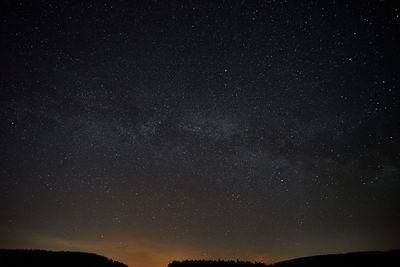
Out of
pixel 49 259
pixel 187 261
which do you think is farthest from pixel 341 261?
pixel 49 259

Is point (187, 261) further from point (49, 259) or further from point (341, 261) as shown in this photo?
point (341, 261)

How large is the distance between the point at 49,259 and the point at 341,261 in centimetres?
1748

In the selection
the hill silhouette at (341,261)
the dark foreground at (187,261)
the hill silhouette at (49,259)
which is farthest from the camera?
the hill silhouette at (49,259)

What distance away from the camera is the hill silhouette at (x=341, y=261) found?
39.1ft

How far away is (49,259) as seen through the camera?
17.4 metres

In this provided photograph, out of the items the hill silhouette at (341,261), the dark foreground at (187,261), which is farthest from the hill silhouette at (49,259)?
the hill silhouette at (341,261)

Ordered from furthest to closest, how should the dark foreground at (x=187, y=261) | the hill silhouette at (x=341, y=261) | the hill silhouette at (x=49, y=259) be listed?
the hill silhouette at (x=49, y=259), the dark foreground at (x=187, y=261), the hill silhouette at (x=341, y=261)

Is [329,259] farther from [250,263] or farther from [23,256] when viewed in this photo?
[23,256]

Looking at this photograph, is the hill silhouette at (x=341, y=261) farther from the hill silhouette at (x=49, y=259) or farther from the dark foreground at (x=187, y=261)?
the hill silhouette at (x=49, y=259)

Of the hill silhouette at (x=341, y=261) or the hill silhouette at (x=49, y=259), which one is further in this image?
the hill silhouette at (x=49, y=259)

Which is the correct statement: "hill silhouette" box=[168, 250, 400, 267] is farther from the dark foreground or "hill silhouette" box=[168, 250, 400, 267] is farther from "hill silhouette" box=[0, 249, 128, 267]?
"hill silhouette" box=[0, 249, 128, 267]

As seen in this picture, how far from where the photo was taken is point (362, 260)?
12539 millimetres

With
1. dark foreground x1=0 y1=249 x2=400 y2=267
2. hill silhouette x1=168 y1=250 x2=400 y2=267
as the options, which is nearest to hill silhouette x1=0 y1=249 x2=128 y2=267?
dark foreground x1=0 y1=249 x2=400 y2=267

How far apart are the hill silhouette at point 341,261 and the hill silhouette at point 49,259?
739 centimetres
